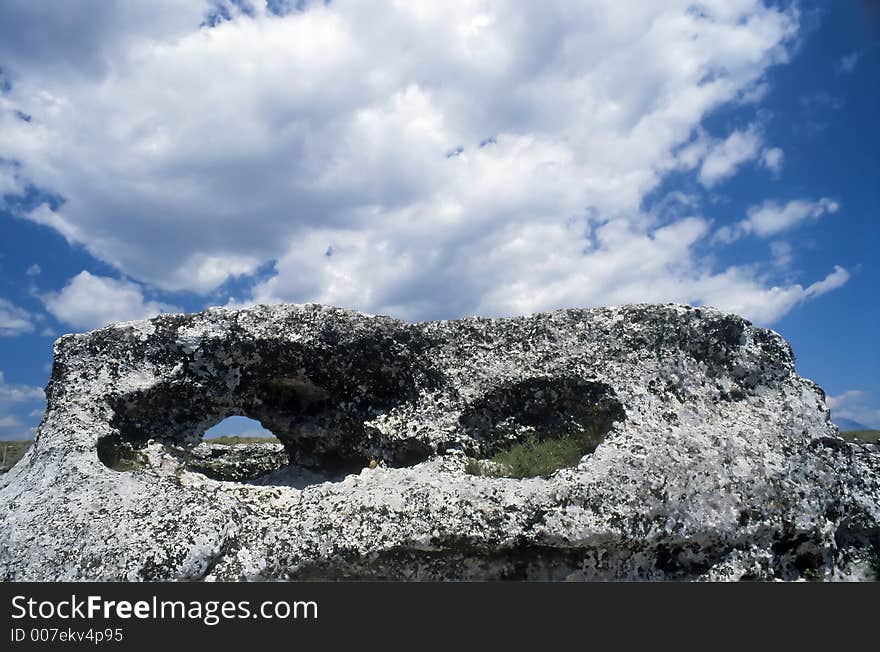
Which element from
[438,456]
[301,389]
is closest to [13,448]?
[301,389]

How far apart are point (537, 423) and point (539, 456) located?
900 millimetres

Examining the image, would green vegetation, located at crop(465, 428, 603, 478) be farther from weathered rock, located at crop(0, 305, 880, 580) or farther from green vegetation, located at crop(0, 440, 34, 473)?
green vegetation, located at crop(0, 440, 34, 473)

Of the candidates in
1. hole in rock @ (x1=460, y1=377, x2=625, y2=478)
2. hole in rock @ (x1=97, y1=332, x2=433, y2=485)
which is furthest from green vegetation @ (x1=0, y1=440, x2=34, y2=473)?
hole in rock @ (x1=460, y1=377, x2=625, y2=478)

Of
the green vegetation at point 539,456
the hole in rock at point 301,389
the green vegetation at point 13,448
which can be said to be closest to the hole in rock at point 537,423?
the green vegetation at point 539,456

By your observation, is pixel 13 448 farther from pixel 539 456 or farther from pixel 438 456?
pixel 539 456

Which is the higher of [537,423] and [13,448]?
[13,448]

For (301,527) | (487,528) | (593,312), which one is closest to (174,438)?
(301,527)

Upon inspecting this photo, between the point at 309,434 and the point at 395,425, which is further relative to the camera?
the point at 309,434

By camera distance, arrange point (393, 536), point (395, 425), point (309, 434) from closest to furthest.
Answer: point (393, 536) → point (395, 425) → point (309, 434)

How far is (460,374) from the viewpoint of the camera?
11531 millimetres

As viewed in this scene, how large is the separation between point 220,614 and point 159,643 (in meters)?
0.68

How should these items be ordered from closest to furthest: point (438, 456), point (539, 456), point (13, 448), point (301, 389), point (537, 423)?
point (539, 456)
point (438, 456)
point (537, 423)
point (301, 389)
point (13, 448)

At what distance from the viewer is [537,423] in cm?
1137

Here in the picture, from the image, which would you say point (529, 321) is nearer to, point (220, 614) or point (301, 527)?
point (301, 527)
